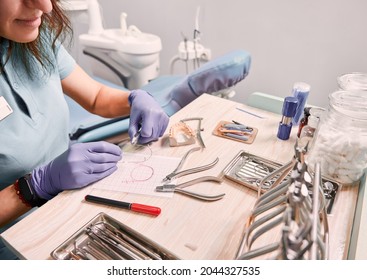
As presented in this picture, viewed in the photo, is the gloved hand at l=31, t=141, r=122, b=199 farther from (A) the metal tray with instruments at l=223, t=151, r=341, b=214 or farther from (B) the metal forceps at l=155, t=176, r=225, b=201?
(A) the metal tray with instruments at l=223, t=151, r=341, b=214

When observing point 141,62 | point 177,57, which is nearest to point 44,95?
point 141,62

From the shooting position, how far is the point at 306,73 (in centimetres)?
178

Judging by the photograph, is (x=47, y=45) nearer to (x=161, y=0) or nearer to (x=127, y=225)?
(x=127, y=225)

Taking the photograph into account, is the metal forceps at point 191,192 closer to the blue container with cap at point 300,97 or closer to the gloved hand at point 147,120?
the gloved hand at point 147,120

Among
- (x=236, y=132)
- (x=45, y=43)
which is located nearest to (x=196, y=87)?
(x=236, y=132)

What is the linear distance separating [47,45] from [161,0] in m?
1.37

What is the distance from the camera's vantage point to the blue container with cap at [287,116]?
2.71ft

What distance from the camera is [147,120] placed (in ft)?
2.71

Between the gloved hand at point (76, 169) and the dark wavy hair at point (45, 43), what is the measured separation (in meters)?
0.30

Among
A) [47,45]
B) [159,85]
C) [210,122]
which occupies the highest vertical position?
[47,45]

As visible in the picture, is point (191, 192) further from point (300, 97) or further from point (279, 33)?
point (279, 33)

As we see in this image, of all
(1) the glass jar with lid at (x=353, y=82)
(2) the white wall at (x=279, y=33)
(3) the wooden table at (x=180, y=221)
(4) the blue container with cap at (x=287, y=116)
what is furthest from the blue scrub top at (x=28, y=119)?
(2) the white wall at (x=279, y=33)

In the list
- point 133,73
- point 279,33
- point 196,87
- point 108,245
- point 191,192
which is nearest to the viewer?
point 108,245

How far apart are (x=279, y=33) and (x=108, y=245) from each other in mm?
1644
